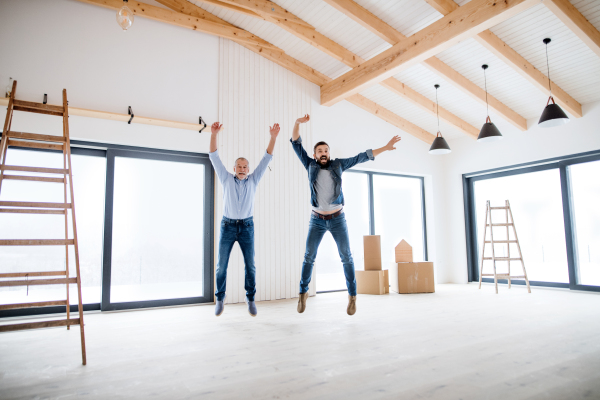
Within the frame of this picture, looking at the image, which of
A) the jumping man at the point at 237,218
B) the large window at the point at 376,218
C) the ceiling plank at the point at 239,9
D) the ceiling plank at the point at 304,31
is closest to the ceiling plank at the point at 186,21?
the ceiling plank at the point at 239,9

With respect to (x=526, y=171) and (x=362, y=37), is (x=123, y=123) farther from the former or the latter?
(x=526, y=171)

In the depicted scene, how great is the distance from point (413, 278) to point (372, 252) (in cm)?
65

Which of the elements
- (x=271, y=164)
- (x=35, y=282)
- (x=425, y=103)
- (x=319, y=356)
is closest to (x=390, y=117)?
(x=425, y=103)

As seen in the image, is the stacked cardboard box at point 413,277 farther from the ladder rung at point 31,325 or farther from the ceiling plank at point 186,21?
the ladder rung at point 31,325

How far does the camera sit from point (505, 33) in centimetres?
432

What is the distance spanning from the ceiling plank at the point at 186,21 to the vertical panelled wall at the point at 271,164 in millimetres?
162

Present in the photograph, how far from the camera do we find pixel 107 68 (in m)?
4.22

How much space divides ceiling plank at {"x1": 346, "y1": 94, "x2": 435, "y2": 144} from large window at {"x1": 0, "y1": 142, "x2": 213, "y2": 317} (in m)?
2.66

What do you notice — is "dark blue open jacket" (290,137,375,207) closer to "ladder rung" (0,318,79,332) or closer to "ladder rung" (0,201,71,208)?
"ladder rung" (0,201,71,208)

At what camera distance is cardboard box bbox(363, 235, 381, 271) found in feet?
17.6

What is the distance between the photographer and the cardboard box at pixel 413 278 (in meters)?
A: 5.29

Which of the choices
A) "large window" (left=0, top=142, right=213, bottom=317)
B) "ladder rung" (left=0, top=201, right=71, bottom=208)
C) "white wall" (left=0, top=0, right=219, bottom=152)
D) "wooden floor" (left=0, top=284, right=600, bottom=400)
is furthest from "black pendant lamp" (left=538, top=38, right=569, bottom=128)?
"ladder rung" (left=0, top=201, right=71, bottom=208)

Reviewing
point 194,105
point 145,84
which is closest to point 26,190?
point 145,84

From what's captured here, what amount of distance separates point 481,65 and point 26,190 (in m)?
5.47
